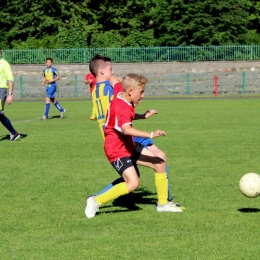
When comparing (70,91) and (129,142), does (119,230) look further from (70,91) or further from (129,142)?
(70,91)

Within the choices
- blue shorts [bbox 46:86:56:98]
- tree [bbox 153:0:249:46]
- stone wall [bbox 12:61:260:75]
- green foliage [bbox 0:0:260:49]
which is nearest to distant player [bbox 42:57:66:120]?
blue shorts [bbox 46:86:56:98]

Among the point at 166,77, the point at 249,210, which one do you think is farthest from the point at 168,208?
the point at 166,77

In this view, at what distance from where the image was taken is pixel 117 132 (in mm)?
7754

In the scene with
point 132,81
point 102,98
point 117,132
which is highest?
point 132,81

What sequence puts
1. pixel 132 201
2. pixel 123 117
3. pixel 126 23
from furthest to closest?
pixel 126 23, pixel 132 201, pixel 123 117

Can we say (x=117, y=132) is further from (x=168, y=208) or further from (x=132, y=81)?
(x=168, y=208)

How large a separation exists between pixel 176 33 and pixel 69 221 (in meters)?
40.3

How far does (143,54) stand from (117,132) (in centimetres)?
3575

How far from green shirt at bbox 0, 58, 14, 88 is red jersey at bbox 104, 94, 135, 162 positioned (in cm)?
878

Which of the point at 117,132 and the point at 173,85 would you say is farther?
the point at 173,85

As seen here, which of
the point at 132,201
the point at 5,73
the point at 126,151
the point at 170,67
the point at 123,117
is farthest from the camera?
the point at 170,67

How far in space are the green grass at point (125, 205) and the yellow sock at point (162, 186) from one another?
0.17 meters

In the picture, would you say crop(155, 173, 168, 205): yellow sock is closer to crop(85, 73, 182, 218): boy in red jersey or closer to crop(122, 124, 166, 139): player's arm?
crop(85, 73, 182, 218): boy in red jersey

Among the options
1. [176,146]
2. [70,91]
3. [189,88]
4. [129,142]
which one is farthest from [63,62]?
[129,142]
